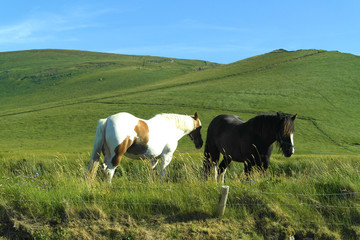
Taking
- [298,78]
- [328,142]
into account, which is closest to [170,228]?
[328,142]

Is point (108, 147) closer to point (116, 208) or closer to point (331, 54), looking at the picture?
point (116, 208)

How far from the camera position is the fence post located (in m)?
6.14

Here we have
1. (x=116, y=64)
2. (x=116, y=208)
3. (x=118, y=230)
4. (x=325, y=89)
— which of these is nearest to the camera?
(x=118, y=230)

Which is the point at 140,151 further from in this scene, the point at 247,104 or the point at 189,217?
the point at 247,104

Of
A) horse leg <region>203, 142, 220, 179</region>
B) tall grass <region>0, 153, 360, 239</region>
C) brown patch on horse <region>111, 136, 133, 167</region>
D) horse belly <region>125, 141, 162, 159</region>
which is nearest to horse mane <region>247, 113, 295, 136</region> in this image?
tall grass <region>0, 153, 360, 239</region>

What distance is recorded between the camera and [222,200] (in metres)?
6.24

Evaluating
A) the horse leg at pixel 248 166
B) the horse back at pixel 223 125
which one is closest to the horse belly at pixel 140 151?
the horse back at pixel 223 125

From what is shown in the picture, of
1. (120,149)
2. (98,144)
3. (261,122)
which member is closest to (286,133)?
(261,122)

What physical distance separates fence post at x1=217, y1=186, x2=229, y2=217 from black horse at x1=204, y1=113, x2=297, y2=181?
8.19 ft

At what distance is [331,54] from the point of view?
71.6 m

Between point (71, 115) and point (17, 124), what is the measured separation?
6.76 meters

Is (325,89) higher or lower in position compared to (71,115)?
higher

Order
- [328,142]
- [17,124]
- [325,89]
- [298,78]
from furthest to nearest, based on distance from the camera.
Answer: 1. [298,78]
2. [325,89]
3. [17,124]
4. [328,142]

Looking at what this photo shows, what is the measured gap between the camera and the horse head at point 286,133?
8.05 meters
